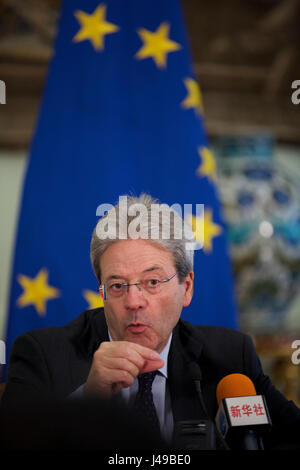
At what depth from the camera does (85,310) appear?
99 centimetres

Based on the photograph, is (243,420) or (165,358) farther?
(165,358)

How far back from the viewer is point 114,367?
86cm

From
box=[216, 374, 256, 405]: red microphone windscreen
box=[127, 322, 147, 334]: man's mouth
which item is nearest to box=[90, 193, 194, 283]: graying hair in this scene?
box=[127, 322, 147, 334]: man's mouth

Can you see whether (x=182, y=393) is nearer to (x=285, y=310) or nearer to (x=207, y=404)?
(x=207, y=404)

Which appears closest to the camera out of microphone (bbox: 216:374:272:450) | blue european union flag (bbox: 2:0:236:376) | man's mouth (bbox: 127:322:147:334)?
microphone (bbox: 216:374:272:450)

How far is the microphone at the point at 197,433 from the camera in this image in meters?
0.84

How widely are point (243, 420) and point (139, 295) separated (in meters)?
0.30

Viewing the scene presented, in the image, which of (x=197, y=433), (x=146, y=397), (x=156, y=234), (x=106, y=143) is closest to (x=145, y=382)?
(x=146, y=397)

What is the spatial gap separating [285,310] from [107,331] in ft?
7.93

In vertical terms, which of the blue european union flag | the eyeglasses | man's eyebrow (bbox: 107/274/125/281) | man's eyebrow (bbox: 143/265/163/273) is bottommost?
the eyeglasses

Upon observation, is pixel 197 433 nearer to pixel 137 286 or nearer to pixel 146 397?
pixel 146 397

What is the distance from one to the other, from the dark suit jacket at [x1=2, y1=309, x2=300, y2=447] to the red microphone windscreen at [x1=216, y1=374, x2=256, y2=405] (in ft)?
0.06

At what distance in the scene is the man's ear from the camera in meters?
0.95

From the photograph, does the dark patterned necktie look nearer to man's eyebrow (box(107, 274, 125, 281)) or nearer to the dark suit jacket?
the dark suit jacket
